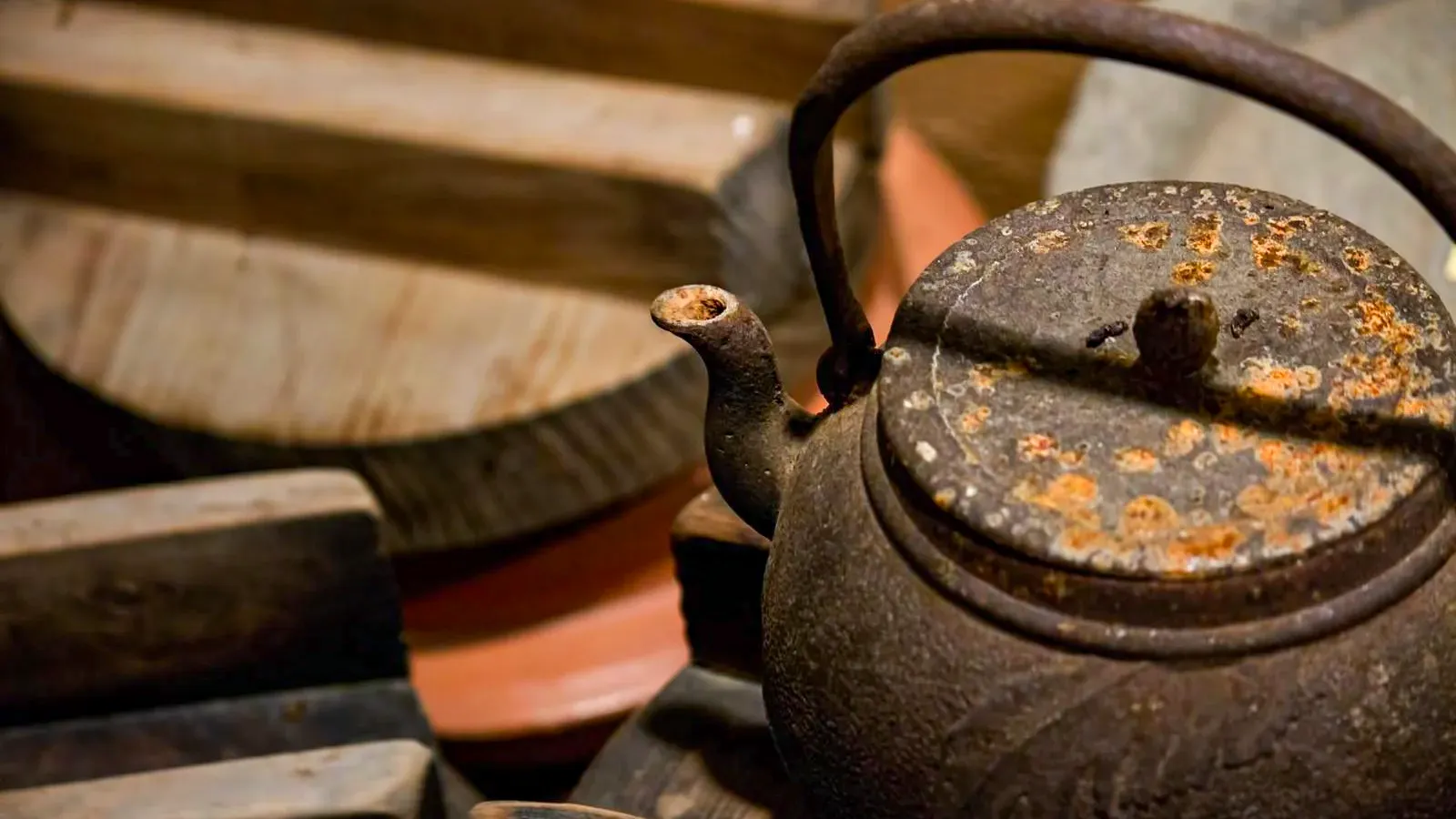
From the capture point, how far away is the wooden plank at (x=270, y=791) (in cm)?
79

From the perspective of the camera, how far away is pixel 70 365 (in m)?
1.29

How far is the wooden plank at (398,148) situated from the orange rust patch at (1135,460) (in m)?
0.68

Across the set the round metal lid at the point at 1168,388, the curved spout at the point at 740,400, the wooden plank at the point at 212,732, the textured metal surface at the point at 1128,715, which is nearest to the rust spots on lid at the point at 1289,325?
the round metal lid at the point at 1168,388

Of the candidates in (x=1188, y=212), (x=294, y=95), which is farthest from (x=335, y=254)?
(x=1188, y=212)

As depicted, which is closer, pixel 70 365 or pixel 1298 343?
pixel 1298 343

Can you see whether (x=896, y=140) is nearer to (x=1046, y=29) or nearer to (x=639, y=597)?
(x=639, y=597)

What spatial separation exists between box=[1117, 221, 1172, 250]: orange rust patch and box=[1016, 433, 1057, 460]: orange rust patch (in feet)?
0.43

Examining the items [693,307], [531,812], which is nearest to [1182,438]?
[693,307]

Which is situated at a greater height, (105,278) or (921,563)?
(921,563)

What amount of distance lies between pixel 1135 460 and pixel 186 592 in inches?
25.4

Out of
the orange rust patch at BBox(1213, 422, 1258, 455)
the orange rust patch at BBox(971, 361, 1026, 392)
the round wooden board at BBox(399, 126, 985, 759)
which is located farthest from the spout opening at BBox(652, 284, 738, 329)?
the round wooden board at BBox(399, 126, 985, 759)

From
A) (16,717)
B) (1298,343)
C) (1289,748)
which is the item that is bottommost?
(16,717)

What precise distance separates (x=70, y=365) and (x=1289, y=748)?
113 centimetres

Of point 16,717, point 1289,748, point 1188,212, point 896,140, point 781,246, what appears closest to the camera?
point 1289,748
